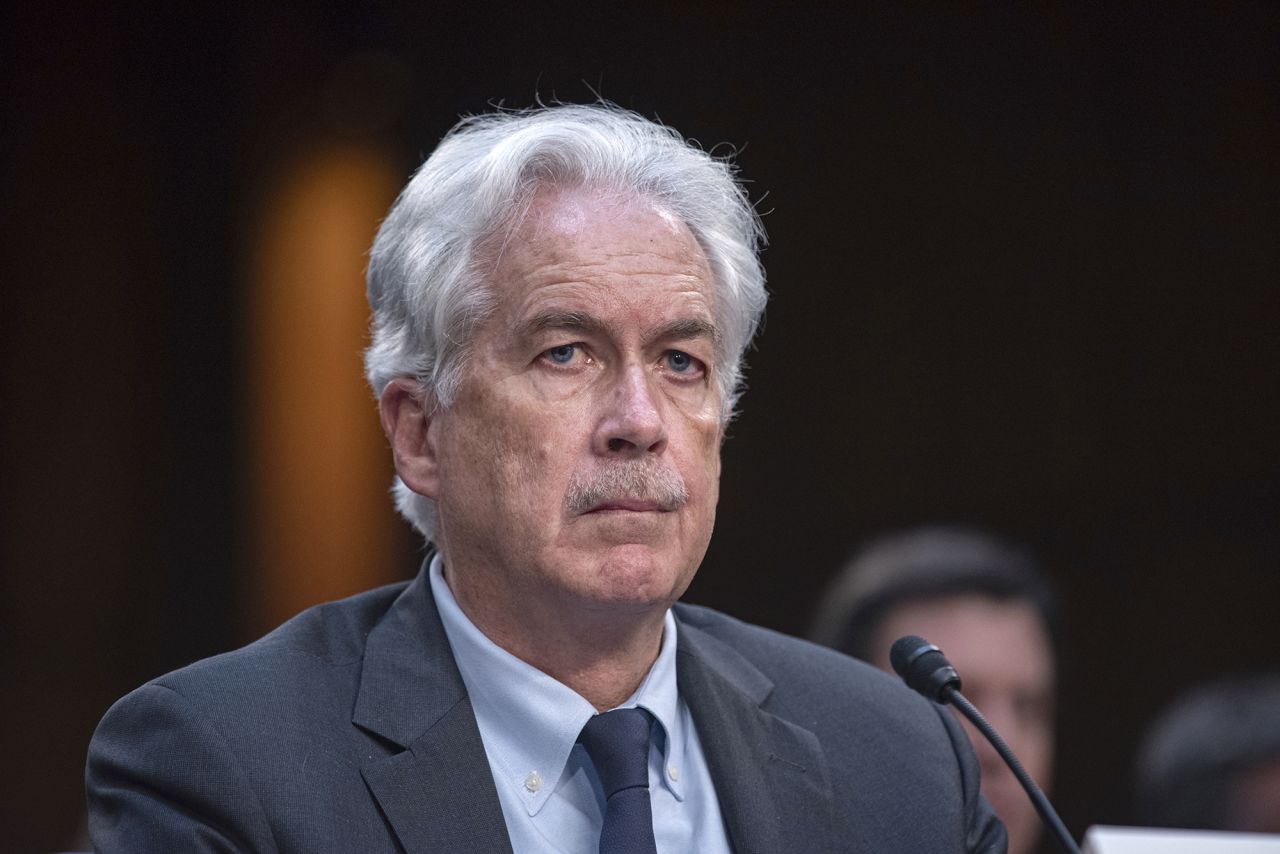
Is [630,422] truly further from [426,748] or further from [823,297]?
[823,297]

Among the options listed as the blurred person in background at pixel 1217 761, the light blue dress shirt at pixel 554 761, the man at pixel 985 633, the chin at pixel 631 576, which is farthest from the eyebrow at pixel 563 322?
the blurred person in background at pixel 1217 761

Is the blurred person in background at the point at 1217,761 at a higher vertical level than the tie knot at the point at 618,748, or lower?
lower

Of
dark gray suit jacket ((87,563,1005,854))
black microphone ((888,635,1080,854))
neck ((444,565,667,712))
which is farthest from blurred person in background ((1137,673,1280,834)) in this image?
neck ((444,565,667,712))

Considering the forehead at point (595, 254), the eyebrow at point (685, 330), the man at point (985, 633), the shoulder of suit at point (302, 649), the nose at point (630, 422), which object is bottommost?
the man at point (985, 633)

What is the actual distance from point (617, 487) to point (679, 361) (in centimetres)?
22

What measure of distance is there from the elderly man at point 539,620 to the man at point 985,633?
3.61ft

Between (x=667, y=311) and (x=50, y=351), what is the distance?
2.90 meters

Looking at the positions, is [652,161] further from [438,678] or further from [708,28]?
[708,28]

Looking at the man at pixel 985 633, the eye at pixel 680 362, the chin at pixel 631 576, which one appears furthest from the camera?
the man at pixel 985 633

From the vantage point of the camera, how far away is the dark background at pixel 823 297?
13.8 feet

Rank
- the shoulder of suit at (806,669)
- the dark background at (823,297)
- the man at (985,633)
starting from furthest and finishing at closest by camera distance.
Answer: the dark background at (823,297)
the man at (985,633)
the shoulder of suit at (806,669)

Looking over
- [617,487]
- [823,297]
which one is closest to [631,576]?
[617,487]

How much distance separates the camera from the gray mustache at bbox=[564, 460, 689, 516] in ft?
5.93

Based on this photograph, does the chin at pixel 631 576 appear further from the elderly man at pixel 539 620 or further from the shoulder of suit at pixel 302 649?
the shoulder of suit at pixel 302 649
